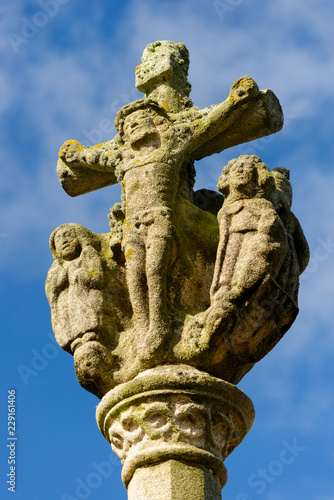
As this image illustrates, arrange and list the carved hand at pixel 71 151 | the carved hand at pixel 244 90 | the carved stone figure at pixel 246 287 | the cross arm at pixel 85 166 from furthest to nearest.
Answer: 1. the carved hand at pixel 71 151
2. the cross arm at pixel 85 166
3. the carved hand at pixel 244 90
4. the carved stone figure at pixel 246 287

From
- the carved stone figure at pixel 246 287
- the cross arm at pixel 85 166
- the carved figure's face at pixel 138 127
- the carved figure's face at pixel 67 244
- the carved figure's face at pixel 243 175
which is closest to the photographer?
the carved stone figure at pixel 246 287

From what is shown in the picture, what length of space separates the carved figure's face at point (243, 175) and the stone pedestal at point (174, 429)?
4.48ft

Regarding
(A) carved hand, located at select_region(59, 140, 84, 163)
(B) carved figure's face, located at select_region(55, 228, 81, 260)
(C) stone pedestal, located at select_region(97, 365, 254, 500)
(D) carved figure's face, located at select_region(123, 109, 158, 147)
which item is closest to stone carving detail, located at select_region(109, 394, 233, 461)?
(C) stone pedestal, located at select_region(97, 365, 254, 500)

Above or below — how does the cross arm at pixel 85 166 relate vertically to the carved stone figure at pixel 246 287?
above

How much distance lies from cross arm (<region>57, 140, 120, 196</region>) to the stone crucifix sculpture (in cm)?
3

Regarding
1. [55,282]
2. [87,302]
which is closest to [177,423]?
[87,302]

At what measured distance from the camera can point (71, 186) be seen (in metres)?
8.12

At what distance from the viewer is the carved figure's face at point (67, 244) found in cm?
746

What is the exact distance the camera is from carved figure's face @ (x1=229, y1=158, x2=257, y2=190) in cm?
686

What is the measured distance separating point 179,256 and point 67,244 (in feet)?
3.34

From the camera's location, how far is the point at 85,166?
791cm

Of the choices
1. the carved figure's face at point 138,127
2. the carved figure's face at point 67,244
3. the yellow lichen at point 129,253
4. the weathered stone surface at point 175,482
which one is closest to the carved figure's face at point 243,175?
the carved figure's face at point 138,127

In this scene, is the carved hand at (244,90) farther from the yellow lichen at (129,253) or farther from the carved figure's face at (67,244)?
the carved figure's face at (67,244)

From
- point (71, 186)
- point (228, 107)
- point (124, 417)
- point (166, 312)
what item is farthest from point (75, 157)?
point (124, 417)
